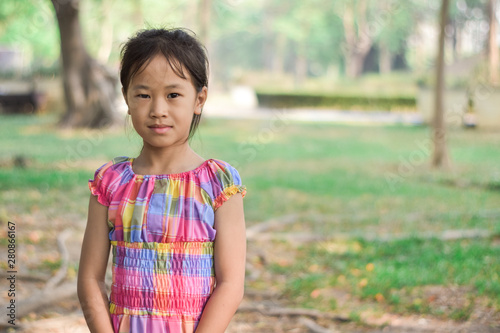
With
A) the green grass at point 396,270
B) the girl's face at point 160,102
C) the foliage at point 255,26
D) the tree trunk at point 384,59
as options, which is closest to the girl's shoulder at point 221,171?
the girl's face at point 160,102

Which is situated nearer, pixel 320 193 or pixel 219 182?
pixel 219 182

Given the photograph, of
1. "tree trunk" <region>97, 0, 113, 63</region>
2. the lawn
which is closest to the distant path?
the lawn

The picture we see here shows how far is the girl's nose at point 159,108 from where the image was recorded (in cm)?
170

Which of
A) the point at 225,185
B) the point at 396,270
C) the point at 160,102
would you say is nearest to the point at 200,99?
the point at 160,102

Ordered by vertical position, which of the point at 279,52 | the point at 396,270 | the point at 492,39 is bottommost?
the point at 396,270

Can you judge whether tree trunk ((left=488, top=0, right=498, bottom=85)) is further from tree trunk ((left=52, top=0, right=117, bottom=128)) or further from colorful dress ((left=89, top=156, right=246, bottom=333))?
colorful dress ((left=89, top=156, right=246, bottom=333))

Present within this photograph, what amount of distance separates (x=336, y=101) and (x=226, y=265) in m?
26.5

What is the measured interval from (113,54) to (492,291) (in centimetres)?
3843

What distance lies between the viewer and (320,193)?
870 cm

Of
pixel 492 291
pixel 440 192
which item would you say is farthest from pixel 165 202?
pixel 440 192

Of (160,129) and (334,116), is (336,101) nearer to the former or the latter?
(334,116)

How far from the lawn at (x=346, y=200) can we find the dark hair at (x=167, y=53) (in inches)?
17.3

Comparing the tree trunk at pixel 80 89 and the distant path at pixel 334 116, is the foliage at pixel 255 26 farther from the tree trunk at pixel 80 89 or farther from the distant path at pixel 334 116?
the tree trunk at pixel 80 89

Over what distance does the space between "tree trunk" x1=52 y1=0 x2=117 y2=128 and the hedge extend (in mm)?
12495
